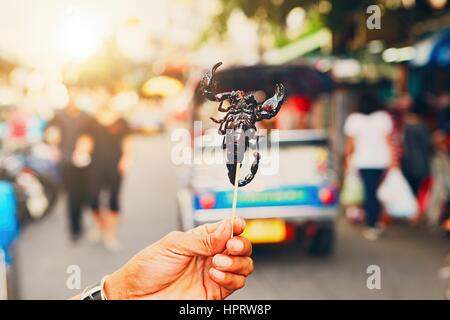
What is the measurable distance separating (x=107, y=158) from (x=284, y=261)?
1709 millimetres

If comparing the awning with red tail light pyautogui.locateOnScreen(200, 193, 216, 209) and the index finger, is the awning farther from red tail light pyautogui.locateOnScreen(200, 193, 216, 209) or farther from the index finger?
the index finger

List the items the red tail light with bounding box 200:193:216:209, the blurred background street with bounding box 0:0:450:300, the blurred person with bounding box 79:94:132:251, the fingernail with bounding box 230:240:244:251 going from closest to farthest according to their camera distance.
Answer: the fingernail with bounding box 230:240:244:251 < the blurred background street with bounding box 0:0:450:300 < the red tail light with bounding box 200:193:216:209 < the blurred person with bounding box 79:94:132:251

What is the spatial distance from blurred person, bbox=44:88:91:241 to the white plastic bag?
262 cm

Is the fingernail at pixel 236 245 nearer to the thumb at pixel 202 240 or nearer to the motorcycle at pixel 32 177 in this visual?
the thumb at pixel 202 240

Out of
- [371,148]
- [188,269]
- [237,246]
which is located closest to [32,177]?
[371,148]

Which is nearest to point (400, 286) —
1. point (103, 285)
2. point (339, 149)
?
point (103, 285)

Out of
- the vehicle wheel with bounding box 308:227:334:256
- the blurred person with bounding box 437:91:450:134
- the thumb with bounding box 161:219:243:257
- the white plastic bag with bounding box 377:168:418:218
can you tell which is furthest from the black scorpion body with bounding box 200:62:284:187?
the blurred person with bounding box 437:91:450:134

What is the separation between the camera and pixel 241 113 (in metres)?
1.32

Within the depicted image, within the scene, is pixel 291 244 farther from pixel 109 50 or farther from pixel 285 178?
pixel 109 50

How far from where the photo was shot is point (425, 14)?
19.3 ft

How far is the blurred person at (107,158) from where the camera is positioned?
4973 millimetres

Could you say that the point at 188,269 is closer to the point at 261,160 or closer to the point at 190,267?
the point at 190,267

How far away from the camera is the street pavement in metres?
3.62
